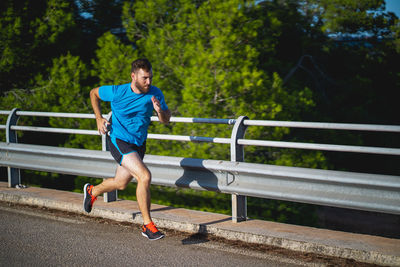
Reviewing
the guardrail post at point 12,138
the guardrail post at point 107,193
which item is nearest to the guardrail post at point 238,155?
the guardrail post at point 107,193

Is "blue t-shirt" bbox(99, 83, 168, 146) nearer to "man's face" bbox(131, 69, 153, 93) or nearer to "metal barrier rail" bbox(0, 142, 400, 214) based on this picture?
"man's face" bbox(131, 69, 153, 93)

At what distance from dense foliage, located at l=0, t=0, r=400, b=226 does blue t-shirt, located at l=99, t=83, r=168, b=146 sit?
5.39m

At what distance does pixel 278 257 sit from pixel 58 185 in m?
12.3

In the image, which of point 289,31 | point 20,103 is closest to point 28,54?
point 20,103

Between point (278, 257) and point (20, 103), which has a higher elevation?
point (20, 103)

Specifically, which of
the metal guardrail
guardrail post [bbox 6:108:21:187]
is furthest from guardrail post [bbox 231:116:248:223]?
guardrail post [bbox 6:108:21:187]

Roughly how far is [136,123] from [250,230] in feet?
4.96

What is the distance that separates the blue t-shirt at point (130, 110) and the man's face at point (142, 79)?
0.27ft

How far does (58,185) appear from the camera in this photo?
15.2 meters

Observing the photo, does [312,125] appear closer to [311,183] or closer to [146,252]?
[311,183]

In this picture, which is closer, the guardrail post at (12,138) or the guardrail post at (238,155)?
the guardrail post at (238,155)

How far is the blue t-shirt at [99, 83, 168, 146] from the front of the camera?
4.54m

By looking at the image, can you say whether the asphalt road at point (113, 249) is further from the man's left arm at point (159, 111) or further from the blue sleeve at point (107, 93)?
the blue sleeve at point (107, 93)

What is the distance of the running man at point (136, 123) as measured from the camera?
4.42m
